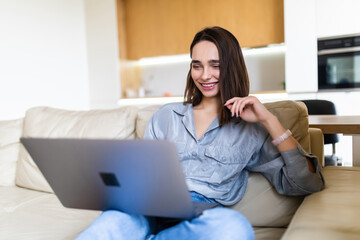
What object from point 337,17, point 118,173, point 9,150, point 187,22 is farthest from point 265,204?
point 187,22

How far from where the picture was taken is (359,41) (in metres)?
3.42

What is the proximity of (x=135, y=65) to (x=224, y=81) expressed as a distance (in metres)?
3.99

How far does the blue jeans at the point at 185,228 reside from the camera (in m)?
0.83

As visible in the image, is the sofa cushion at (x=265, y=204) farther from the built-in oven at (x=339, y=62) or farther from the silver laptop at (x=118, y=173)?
the built-in oven at (x=339, y=62)

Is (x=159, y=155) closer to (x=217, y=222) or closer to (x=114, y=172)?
(x=114, y=172)

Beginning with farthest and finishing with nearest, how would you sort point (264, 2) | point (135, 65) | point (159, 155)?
point (135, 65) < point (264, 2) < point (159, 155)

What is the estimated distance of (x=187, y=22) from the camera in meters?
4.39

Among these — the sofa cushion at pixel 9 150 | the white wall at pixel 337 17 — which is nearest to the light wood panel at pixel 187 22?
the white wall at pixel 337 17

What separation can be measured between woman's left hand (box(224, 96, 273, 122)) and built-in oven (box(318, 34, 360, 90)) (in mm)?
2798

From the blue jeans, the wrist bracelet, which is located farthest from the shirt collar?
the blue jeans

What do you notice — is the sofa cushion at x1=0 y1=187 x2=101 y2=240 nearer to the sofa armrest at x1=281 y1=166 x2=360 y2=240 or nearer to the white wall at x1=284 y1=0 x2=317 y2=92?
the sofa armrest at x1=281 y1=166 x2=360 y2=240

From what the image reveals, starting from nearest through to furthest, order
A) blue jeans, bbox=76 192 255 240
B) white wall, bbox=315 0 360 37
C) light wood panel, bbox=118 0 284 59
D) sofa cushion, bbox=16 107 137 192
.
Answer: blue jeans, bbox=76 192 255 240
sofa cushion, bbox=16 107 137 192
white wall, bbox=315 0 360 37
light wood panel, bbox=118 0 284 59

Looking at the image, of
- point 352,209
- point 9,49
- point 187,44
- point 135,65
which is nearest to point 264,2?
point 187,44

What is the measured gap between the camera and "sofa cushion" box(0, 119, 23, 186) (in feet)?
6.49
